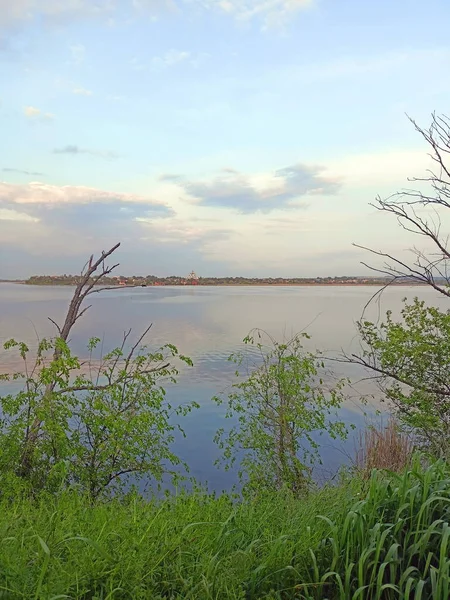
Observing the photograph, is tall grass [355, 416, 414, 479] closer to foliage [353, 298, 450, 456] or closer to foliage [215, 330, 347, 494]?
foliage [353, 298, 450, 456]

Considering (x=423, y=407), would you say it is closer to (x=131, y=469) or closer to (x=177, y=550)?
Result: (x=131, y=469)

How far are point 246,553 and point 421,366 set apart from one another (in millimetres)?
5844

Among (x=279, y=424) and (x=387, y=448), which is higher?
(x=279, y=424)

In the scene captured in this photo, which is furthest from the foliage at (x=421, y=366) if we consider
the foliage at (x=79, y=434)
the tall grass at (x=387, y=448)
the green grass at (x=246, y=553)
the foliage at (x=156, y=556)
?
the foliage at (x=156, y=556)

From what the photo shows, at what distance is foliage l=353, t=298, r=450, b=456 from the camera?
25.7 ft

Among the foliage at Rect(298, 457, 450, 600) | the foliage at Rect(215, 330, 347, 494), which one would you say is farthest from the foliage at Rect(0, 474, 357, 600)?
the foliage at Rect(215, 330, 347, 494)

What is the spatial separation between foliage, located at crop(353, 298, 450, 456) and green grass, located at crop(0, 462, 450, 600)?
4.17 m

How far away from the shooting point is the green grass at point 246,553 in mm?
2805

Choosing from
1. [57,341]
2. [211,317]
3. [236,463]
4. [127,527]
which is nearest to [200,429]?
[236,463]

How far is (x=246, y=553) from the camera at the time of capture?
10.3 ft

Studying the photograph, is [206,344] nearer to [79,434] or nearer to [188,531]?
[79,434]

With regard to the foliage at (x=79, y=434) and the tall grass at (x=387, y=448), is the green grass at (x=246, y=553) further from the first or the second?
the tall grass at (x=387, y=448)

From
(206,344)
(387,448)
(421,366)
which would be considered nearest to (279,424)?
(387,448)

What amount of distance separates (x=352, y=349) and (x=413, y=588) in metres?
16.7
